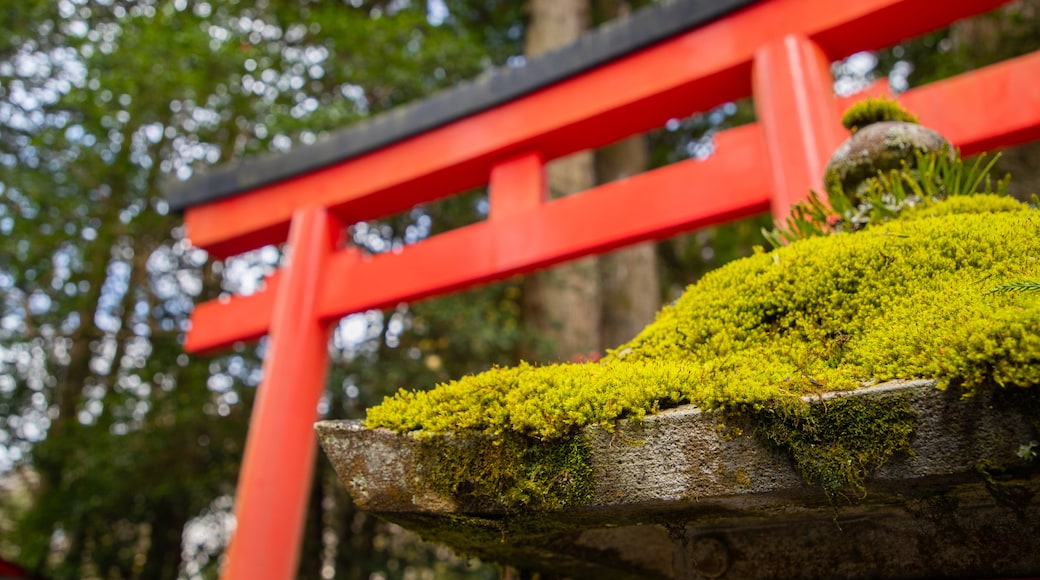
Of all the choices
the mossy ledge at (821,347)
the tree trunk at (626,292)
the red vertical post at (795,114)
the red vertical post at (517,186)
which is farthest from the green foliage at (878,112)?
the tree trunk at (626,292)

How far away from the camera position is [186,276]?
7047 millimetres

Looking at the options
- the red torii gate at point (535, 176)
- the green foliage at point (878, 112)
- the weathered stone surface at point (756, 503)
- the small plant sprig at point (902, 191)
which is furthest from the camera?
the red torii gate at point (535, 176)

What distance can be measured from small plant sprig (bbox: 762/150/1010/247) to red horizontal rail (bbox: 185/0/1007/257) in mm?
1521

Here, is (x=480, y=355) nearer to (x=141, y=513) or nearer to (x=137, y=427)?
(x=137, y=427)

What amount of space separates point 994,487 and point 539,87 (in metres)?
3.06

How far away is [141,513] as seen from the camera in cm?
625

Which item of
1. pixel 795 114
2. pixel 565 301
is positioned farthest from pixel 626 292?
pixel 795 114

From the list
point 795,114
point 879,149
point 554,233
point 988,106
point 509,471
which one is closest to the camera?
point 509,471

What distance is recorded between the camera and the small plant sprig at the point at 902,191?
4.83 ft

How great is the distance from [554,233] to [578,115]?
2.08ft

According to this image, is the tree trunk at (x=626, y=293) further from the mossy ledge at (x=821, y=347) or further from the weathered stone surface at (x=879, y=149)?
the mossy ledge at (x=821, y=347)

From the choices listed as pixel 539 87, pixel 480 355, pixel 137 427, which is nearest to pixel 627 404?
pixel 539 87

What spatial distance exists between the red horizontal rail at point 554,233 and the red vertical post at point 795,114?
16cm

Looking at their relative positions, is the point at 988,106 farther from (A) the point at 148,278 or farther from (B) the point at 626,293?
(A) the point at 148,278
